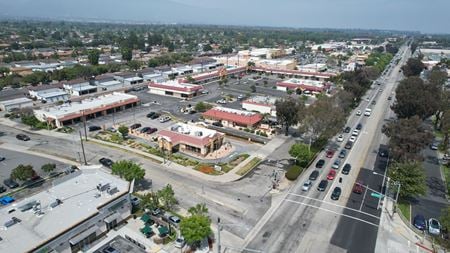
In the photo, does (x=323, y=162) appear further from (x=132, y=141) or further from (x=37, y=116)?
(x=37, y=116)

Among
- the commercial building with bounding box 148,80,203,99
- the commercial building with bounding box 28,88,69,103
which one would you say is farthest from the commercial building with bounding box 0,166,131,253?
the commercial building with bounding box 28,88,69,103

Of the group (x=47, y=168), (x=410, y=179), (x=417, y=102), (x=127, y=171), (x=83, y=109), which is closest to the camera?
(x=410, y=179)

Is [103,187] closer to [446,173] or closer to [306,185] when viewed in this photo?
[306,185]

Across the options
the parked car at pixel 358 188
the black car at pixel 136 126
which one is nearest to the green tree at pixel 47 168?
the black car at pixel 136 126

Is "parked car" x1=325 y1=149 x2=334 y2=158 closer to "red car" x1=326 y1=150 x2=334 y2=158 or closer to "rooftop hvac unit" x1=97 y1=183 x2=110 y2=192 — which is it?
"red car" x1=326 y1=150 x2=334 y2=158

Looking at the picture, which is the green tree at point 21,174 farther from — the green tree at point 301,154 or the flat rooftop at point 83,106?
the green tree at point 301,154

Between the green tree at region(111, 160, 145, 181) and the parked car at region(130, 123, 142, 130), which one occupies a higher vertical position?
the green tree at region(111, 160, 145, 181)

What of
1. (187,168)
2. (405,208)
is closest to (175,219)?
(187,168)
